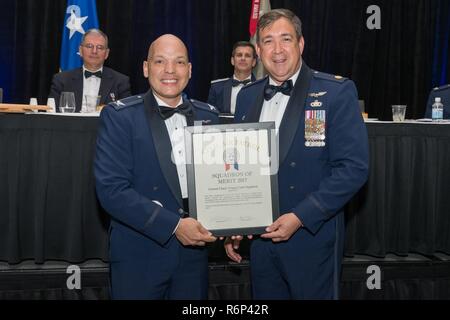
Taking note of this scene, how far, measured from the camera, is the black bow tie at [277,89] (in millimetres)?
2543

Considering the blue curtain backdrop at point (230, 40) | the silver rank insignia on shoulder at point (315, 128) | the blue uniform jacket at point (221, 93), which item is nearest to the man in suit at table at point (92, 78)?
the blue curtain backdrop at point (230, 40)

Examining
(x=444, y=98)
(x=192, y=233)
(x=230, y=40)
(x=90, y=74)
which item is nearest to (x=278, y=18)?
(x=192, y=233)

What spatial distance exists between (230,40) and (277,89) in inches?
208

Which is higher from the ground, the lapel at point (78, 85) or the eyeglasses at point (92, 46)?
the eyeglasses at point (92, 46)

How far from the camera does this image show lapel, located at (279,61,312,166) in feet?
8.11

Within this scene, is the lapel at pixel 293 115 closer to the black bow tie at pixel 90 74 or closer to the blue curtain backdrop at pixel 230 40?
the black bow tie at pixel 90 74

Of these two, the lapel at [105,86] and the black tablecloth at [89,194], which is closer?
the black tablecloth at [89,194]

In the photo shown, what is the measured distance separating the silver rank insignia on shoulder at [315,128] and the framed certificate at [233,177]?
199mm

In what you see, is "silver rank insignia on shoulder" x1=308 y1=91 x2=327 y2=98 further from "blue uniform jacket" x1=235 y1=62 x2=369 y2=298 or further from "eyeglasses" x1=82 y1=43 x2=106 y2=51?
"eyeglasses" x1=82 y1=43 x2=106 y2=51

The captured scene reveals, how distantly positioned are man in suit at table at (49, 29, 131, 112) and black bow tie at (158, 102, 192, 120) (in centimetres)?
361

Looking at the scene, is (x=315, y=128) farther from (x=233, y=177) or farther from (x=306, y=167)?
(x=233, y=177)

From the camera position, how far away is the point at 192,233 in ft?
7.56

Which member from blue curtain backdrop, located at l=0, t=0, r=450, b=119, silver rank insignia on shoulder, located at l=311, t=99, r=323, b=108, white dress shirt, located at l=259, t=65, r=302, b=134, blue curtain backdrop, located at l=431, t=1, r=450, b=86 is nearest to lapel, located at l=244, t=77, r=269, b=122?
white dress shirt, located at l=259, t=65, r=302, b=134
